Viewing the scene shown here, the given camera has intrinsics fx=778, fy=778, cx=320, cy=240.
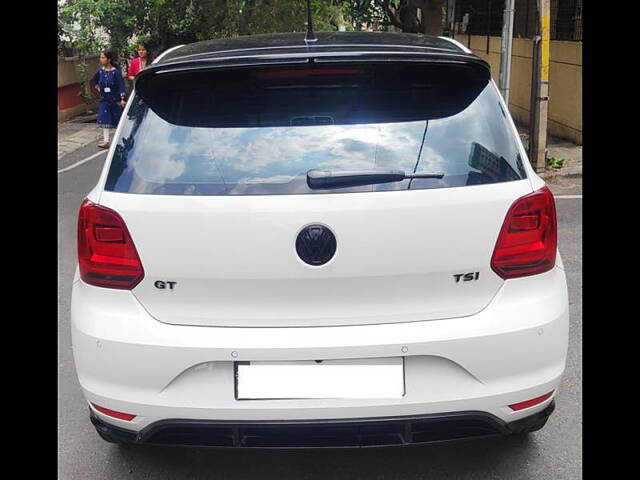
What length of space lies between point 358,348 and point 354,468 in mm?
882

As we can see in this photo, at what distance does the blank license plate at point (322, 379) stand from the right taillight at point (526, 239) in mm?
485

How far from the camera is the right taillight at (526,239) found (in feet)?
8.48

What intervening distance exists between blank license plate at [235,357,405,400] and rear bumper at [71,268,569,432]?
2 cm

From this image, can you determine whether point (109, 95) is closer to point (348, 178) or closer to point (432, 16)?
point (432, 16)

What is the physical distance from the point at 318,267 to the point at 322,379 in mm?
361

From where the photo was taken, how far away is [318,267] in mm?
2502

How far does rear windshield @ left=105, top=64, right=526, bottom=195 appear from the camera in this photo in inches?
101

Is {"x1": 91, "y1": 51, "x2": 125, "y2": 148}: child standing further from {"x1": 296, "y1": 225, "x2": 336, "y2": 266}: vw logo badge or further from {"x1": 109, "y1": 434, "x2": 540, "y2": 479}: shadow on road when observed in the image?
{"x1": 296, "y1": 225, "x2": 336, "y2": 266}: vw logo badge

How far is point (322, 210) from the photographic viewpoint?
97.4 inches

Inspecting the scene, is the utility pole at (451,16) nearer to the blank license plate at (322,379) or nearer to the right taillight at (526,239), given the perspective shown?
the right taillight at (526,239)

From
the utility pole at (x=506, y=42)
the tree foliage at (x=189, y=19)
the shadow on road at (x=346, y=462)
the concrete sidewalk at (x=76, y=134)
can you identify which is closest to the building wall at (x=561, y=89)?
the utility pole at (x=506, y=42)
